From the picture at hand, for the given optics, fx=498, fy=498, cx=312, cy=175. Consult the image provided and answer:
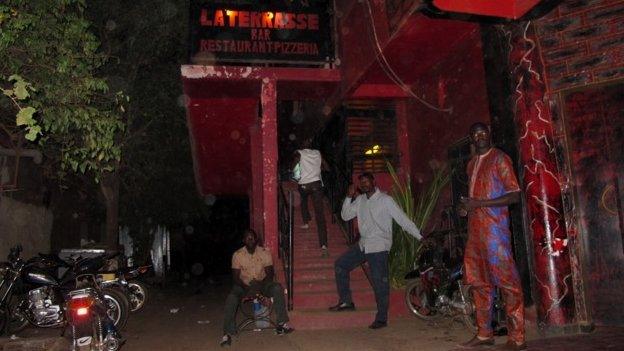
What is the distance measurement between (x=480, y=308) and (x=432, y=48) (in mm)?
4137

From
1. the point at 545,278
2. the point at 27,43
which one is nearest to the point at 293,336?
the point at 545,278

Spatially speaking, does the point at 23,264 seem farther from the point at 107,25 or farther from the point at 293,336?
the point at 107,25

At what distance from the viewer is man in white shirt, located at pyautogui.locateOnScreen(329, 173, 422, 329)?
19.5ft

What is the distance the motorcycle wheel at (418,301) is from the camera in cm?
642

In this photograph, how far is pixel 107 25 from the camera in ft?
42.6

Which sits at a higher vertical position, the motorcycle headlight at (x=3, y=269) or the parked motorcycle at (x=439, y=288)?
the motorcycle headlight at (x=3, y=269)

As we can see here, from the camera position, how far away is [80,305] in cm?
511

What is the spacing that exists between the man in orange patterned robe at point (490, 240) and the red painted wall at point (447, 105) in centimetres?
241

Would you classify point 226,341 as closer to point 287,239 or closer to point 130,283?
point 287,239

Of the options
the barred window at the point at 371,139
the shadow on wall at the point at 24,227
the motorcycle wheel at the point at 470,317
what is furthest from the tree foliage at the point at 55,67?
the barred window at the point at 371,139

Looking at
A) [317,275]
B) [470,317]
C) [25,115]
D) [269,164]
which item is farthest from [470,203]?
[269,164]

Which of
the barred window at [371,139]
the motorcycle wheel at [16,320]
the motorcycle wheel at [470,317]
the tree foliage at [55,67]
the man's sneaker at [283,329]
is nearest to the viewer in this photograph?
the motorcycle wheel at [470,317]

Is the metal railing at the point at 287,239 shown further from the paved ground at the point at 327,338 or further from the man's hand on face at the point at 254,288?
the paved ground at the point at 327,338

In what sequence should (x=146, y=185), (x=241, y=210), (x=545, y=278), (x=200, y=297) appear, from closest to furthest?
(x=545, y=278)
(x=200, y=297)
(x=146, y=185)
(x=241, y=210)
